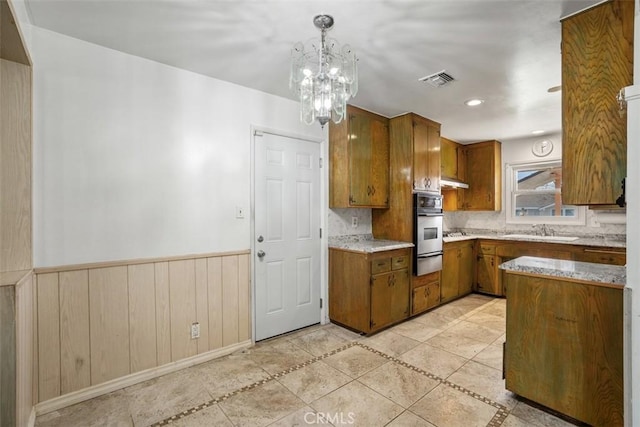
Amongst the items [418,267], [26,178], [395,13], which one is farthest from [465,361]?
[26,178]

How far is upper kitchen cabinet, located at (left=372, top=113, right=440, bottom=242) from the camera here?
352 cm

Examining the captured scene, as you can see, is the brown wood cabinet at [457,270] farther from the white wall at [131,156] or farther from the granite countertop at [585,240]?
the white wall at [131,156]

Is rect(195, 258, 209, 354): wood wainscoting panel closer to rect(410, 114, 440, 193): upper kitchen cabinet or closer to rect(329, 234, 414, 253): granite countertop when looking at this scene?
rect(329, 234, 414, 253): granite countertop

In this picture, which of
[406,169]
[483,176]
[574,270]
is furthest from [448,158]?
[574,270]

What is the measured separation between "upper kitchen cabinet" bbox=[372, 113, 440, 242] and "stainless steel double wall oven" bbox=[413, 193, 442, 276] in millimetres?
82

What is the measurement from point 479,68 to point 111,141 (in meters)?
2.91

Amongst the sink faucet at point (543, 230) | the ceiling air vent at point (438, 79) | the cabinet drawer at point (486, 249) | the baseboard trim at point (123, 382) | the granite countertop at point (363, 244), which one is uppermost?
the ceiling air vent at point (438, 79)

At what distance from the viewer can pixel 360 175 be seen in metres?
3.36

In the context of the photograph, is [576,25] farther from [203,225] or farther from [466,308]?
[466,308]

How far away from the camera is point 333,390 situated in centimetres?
211

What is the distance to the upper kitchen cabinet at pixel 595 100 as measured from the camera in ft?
5.19

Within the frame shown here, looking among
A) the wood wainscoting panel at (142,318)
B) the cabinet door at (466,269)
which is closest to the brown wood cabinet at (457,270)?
the cabinet door at (466,269)

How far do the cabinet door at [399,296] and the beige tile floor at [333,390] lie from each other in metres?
0.33

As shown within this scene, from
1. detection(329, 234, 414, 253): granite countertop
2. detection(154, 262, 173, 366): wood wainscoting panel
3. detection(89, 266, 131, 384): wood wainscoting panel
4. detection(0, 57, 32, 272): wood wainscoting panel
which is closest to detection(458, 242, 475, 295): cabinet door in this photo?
detection(329, 234, 414, 253): granite countertop
